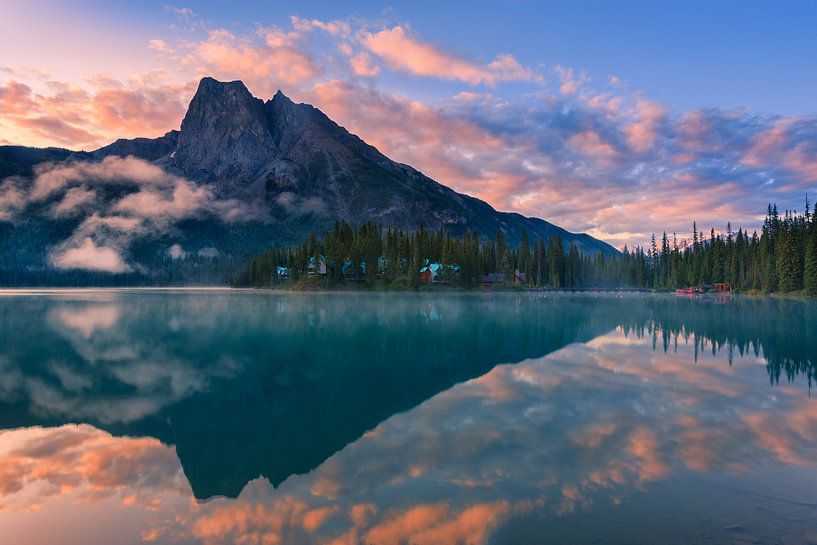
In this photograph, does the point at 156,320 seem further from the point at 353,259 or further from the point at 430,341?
the point at 353,259

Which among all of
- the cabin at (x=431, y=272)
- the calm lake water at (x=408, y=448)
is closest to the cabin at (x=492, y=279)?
the cabin at (x=431, y=272)

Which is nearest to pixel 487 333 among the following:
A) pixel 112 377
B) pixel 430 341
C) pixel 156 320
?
pixel 430 341

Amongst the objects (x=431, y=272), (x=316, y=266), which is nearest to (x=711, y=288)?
(x=431, y=272)

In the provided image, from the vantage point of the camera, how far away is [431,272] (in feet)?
562

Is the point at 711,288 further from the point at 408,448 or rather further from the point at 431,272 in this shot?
the point at 408,448

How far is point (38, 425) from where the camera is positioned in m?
18.0

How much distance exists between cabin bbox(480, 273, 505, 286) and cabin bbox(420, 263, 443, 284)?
80.5ft

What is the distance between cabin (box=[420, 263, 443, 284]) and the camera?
168 metres

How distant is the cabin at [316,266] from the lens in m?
165

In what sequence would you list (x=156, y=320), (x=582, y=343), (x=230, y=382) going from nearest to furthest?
(x=230, y=382) → (x=582, y=343) → (x=156, y=320)

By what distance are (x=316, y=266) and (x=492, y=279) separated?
72914mm

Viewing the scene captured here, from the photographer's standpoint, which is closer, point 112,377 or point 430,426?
point 430,426

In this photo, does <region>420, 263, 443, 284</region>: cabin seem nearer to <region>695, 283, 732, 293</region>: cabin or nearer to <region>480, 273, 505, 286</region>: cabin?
<region>480, 273, 505, 286</region>: cabin

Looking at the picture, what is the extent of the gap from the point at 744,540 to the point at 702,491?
2436 mm
